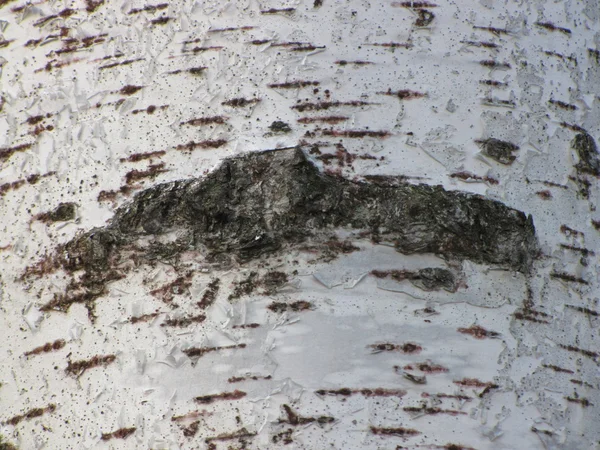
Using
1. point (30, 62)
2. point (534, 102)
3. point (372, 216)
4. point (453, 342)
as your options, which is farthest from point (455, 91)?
point (30, 62)

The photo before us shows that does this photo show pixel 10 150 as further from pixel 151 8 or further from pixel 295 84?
pixel 295 84

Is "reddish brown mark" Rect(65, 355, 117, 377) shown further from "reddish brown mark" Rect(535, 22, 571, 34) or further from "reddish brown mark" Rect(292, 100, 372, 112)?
"reddish brown mark" Rect(535, 22, 571, 34)

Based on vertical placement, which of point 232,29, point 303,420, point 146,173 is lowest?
point 303,420

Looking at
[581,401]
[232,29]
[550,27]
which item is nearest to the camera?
[581,401]

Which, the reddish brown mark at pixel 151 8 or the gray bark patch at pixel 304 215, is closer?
the gray bark patch at pixel 304 215

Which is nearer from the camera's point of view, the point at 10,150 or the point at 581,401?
the point at 581,401

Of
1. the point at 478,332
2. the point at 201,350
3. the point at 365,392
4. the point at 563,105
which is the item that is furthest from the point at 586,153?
the point at 201,350

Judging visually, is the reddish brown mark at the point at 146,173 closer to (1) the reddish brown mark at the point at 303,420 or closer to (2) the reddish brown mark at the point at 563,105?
(1) the reddish brown mark at the point at 303,420

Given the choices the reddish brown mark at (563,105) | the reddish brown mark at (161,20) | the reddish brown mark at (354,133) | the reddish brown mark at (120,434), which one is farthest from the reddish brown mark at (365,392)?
the reddish brown mark at (161,20)
